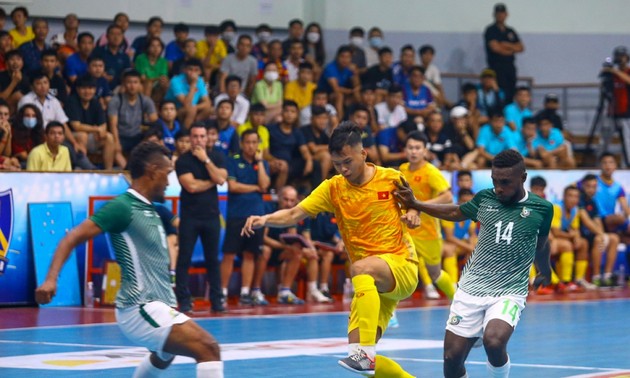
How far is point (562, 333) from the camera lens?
14570mm

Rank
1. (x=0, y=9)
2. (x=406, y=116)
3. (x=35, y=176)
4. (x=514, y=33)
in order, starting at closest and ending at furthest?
(x=35, y=176), (x=0, y=9), (x=406, y=116), (x=514, y=33)

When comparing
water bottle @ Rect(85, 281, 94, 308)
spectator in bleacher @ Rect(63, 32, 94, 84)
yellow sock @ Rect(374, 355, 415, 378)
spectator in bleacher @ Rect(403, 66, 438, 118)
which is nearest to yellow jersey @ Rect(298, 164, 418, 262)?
yellow sock @ Rect(374, 355, 415, 378)

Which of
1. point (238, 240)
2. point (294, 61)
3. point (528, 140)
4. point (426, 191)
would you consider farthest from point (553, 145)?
point (426, 191)

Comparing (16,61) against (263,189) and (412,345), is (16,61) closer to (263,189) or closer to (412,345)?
(263,189)

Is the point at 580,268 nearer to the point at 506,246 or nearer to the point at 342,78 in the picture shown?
the point at 342,78

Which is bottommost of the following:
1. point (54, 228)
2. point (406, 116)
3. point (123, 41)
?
point (54, 228)

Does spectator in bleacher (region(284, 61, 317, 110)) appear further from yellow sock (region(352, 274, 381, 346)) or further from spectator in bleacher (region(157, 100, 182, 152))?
yellow sock (region(352, 274, 381, 346))

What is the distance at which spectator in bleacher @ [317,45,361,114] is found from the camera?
23.3 metres

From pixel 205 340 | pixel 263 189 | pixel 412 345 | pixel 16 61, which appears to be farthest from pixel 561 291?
pixel 205 340

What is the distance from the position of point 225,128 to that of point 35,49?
3.70m

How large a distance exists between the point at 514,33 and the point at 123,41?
9.48 m

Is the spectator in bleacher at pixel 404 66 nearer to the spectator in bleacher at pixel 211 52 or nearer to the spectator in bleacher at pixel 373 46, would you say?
the spectator in bleacher at pixel 373 46

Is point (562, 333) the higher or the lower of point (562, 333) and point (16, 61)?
the lower

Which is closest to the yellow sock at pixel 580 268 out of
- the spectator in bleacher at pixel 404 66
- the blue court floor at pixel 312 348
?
the spectator in bleacher at pixel 404 66
